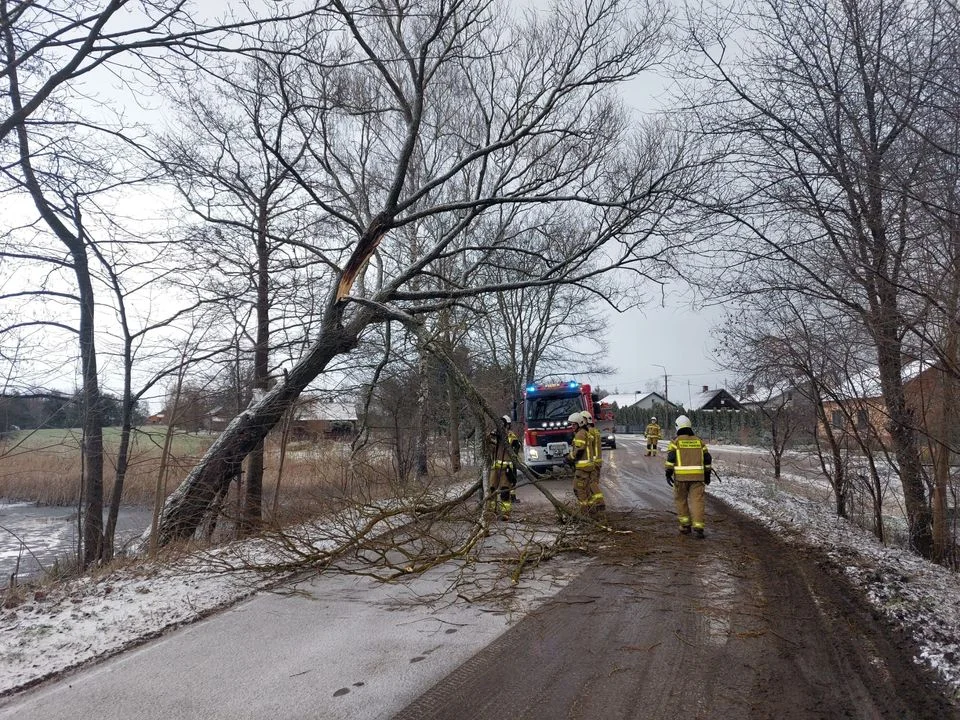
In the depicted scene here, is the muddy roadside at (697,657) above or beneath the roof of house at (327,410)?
beneath

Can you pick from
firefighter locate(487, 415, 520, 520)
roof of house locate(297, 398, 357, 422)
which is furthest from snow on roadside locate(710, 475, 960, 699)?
roof of house locate(297, 398, 357, 422)

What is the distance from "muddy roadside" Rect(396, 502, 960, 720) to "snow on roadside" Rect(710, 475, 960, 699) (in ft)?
0.56

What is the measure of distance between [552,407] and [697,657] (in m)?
15.4

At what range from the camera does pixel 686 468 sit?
9336 mm

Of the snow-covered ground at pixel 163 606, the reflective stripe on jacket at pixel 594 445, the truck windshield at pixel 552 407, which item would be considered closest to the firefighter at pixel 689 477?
the reflective stripe on jacket at pixel 594 445

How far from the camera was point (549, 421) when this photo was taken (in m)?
19.7

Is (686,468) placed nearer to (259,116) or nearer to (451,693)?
(451,693)

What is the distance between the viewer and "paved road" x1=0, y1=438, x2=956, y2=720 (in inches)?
152

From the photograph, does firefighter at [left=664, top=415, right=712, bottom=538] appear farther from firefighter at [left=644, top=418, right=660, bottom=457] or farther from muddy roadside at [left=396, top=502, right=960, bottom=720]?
firefighter at [left=644, top=418, right=660, bottom=457]

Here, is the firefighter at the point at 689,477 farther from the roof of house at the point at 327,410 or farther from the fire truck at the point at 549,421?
the fire truck at the point at 549,421

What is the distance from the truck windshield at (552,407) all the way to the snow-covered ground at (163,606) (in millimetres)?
11225

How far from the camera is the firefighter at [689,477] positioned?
9195 millimetres

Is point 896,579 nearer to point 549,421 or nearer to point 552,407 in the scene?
point 549,421

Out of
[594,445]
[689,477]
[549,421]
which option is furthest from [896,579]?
[549,421]
